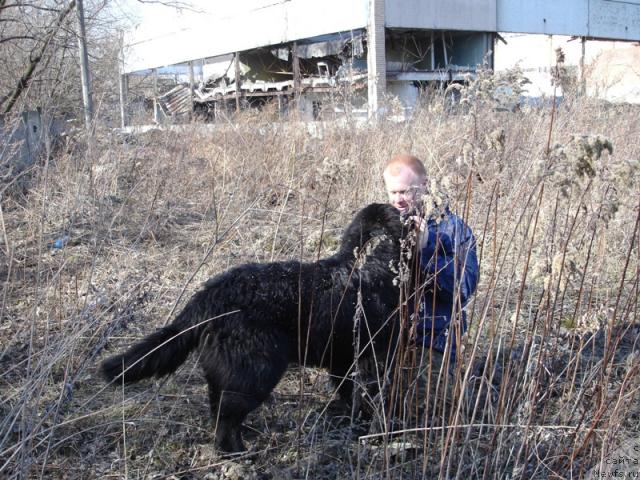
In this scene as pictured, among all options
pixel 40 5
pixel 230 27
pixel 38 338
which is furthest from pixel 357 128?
pixel 230 27

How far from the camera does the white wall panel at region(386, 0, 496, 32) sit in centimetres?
1684

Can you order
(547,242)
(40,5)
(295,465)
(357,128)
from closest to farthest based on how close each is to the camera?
(547,242), (295,465), (357,128), (40,5)

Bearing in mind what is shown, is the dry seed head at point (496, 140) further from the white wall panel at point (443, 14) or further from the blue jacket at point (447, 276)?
the white wall panel at point (443, 14)

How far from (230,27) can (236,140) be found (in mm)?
16674

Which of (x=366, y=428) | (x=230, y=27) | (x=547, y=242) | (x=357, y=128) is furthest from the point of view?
(x=230, y=27)

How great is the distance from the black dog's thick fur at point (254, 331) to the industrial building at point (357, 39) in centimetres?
1195

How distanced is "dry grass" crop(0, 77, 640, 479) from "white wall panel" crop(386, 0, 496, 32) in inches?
430

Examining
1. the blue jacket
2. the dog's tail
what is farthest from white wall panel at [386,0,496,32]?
the dog's tail

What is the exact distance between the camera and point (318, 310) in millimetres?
2520

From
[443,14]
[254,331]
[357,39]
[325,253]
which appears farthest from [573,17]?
[254,331]

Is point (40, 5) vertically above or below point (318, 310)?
above

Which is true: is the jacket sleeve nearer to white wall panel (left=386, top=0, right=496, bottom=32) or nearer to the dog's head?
the dog's head

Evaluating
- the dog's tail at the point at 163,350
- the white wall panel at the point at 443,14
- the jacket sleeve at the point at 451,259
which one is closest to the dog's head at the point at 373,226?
the jacket sleeve at the point at 451,259

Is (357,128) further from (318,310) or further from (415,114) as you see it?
(318,310)
